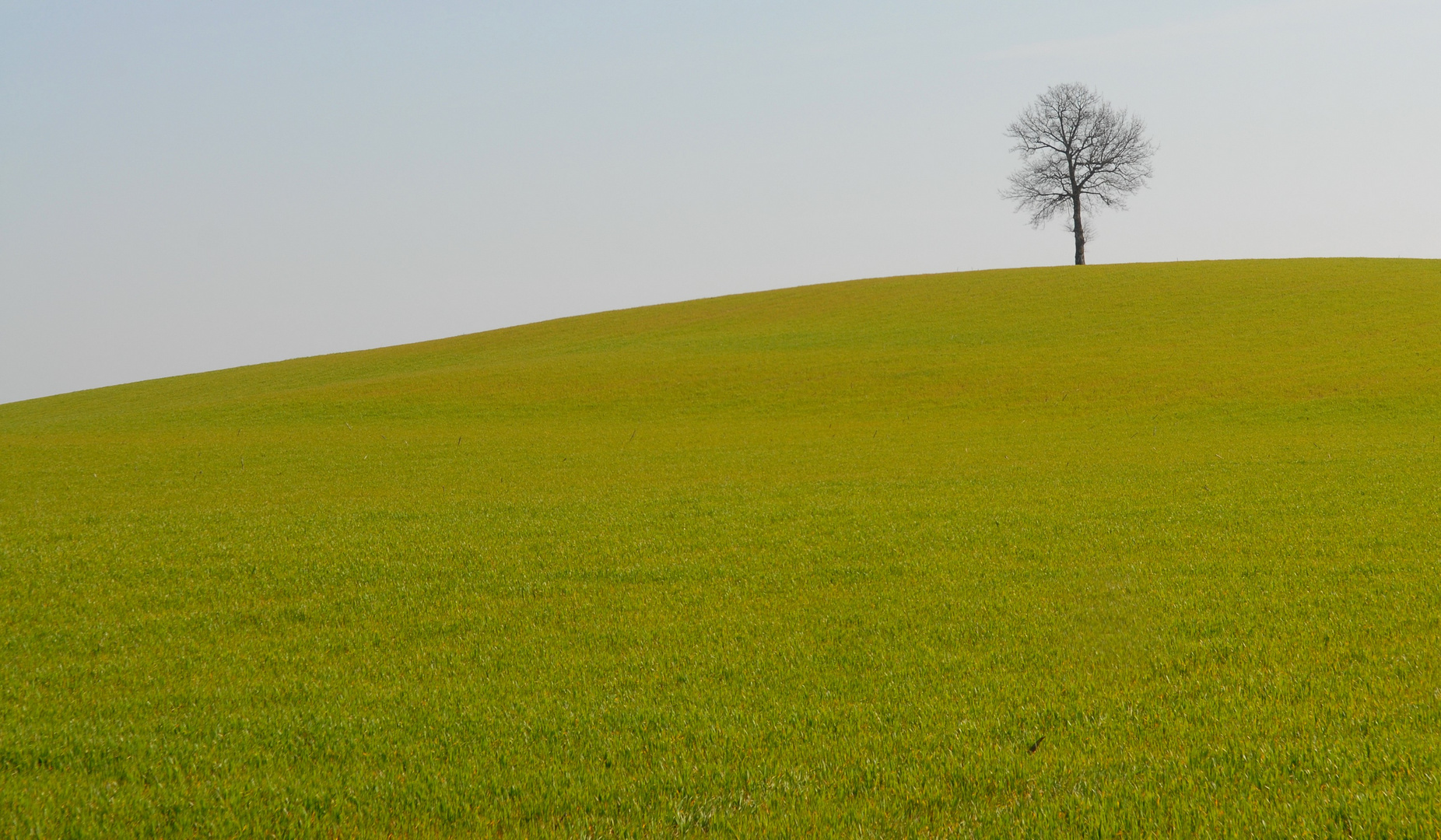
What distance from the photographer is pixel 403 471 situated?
2141 centimetres

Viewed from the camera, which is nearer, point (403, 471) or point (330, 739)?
point (330, 739)

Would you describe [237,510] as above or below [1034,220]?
below

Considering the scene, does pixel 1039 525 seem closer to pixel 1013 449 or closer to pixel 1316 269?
pixel 1013 449

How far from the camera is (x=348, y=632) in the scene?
8.77 meters

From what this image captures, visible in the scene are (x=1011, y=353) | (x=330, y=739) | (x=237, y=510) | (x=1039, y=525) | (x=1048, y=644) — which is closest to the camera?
(x=330, y=739)

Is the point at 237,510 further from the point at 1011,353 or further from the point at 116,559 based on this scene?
the point at 1011,353

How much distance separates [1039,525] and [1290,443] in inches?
471

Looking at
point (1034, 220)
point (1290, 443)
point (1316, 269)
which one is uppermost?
point (1034, 220)

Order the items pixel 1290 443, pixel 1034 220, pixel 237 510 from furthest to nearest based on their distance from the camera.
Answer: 1. pixel 1034 220
2. pixel 1290 443
3. pixel 237 510

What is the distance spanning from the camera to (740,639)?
821 centimetres

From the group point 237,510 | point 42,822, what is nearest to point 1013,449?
point 237,510

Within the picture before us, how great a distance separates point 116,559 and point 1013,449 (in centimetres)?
1823

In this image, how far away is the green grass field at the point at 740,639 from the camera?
5.21 metres

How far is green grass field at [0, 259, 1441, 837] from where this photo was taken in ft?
17.1
